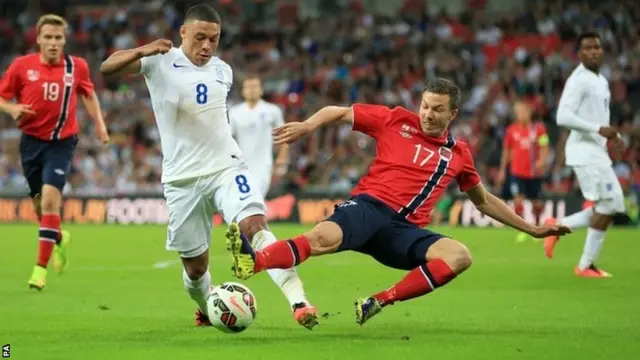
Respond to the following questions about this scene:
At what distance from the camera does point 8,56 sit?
32938 mm

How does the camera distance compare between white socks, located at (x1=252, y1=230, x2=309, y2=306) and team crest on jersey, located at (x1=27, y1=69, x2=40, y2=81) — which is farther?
team crest on jersey, located at (x1=27, y1=69, x2=40, y2=81)

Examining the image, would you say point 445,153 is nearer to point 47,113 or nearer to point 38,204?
point 47,113

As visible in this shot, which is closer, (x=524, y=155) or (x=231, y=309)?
(x=231, y=309)

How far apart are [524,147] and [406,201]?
12.7 m

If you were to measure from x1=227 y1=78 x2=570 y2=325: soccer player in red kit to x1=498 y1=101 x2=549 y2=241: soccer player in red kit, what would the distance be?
1212 cm

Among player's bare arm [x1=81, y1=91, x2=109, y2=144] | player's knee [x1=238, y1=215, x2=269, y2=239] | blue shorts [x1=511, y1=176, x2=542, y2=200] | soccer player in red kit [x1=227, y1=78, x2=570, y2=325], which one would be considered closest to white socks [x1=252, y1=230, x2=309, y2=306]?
player's knee [x1=238, y1=215, x2=269, y2=239]

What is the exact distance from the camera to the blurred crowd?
26391 mm

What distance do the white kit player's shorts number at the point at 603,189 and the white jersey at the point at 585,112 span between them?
0.41 feet

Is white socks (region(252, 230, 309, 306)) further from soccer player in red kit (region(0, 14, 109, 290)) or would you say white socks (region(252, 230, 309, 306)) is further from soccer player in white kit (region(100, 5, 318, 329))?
soccer player in red kit (region(0, 14, 109, 290))

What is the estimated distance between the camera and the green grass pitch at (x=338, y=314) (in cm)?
714

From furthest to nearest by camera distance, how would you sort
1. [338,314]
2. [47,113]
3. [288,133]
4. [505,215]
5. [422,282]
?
[47,113] → [338,314] → [505,215] → [422,282] → [288,133]

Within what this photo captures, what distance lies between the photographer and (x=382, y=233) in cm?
813

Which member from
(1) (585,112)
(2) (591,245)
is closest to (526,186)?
(1) (585,112)

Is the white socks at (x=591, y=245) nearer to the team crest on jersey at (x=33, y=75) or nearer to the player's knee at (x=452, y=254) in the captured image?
the player's knee at (x=452, y=254)
